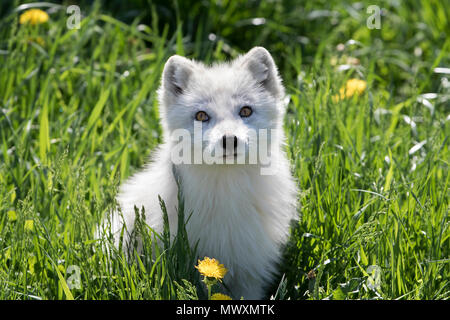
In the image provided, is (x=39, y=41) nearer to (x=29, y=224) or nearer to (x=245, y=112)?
(x=29, y=224)

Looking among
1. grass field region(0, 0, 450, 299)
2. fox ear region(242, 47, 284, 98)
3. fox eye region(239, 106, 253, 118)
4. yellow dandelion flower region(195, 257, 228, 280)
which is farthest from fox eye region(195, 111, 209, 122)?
yellow dandelion flower region(195, 257, 228, 280)

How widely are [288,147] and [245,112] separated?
32.4 inches

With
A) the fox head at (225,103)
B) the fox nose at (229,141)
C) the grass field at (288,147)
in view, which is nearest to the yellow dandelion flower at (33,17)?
the grass field at (288,147)

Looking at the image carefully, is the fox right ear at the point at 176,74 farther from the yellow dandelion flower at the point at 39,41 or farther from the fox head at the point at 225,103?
the yellow dandelion flower at the point at 39,41

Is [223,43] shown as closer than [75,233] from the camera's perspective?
No

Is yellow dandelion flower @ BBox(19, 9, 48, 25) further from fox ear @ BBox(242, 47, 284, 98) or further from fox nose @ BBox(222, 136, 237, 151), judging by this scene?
fox nose @ BBox(222, 136, 237, 151)

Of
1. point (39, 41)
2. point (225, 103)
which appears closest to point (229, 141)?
point (225, 103)

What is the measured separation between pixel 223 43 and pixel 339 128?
2.03m

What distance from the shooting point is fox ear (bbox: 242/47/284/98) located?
3641 mm

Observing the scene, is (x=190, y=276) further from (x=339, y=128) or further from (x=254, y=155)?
(x=339, y=128)

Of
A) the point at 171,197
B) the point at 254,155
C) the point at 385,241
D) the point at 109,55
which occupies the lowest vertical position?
the point at 385,241

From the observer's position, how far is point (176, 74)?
3.60 metres

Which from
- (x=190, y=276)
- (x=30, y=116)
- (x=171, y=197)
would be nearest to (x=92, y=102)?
(x=30, y=116)
